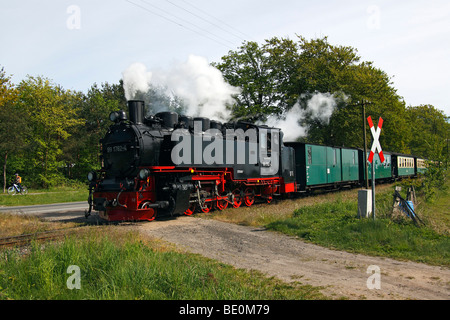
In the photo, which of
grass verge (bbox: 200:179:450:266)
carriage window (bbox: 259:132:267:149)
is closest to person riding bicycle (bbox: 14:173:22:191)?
carriage window (bbox: 259:132:267:149)

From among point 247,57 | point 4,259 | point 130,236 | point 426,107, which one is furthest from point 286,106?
point 426,107

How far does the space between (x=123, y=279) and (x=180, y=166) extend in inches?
261

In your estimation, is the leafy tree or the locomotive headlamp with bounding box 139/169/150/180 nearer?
the locomotive headlamp with bounding box 139/169/150/180

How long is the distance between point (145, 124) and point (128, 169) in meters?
1.73

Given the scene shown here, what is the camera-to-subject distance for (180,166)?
10969 mm

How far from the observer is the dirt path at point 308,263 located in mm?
4824

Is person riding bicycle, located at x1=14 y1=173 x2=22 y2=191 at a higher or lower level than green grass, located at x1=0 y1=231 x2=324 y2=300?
higher

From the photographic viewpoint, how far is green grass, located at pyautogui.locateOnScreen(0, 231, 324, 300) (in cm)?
423

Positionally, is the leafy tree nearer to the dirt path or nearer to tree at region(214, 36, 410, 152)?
tree at region(214, 36, 410, 152)

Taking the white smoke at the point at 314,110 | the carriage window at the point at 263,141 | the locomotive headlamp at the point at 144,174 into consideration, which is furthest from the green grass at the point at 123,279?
the white smoke at the point at 314,110

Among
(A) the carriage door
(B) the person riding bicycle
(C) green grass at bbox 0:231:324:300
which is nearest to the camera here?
(C) green grass at bbox 0:231:324:300

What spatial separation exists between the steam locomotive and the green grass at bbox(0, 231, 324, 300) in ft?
15.7

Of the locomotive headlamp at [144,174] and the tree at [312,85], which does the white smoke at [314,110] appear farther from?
the locomotive headlamp at [144,174]

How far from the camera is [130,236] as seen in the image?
24.3 ft
